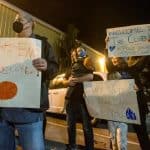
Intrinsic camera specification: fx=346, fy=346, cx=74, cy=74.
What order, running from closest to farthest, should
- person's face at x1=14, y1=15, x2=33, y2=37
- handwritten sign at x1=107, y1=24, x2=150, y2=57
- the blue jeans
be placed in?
1. the blue jeans
2. person's face at x1=14, y1=15, x2=33, y2=37
3. handwritten sign at x1=107, y1=24, x2=150, y2=57

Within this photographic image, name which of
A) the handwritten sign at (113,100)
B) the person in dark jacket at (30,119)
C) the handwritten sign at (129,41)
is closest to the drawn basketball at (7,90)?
the person in dark jacket at (30,119)

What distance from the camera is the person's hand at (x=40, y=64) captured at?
10.1ft

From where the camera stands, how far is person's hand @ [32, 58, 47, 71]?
309 cm

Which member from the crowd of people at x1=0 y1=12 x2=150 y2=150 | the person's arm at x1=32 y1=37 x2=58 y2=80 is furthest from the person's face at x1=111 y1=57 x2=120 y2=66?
the person's arm at x1=32 y1=37 x2=58 y2=80

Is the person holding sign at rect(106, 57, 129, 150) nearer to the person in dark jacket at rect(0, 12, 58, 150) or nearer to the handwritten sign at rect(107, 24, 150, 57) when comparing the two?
the handwritten sign at rect(107, 24, 150, 57)

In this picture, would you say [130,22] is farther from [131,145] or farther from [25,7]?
[131,145]

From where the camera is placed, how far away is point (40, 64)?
3.09 meters

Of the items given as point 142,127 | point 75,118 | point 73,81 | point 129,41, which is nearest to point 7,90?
point 129,41

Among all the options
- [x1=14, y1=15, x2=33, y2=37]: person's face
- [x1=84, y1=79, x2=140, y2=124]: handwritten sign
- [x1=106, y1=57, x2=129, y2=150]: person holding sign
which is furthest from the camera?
[x1=106, y1=57, x2=129, y2=150]: person holding sign

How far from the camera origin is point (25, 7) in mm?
16562

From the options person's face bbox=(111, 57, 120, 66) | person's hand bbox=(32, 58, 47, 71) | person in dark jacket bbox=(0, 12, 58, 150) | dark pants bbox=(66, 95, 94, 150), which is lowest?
dark pants bbox=(66, 95, 94, 150)

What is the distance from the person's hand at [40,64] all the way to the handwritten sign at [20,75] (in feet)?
0.21

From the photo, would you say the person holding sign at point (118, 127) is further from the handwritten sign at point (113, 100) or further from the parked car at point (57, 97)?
the parked car at point (57, 97)

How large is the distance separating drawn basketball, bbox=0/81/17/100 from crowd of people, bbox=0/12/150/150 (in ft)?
0.39
